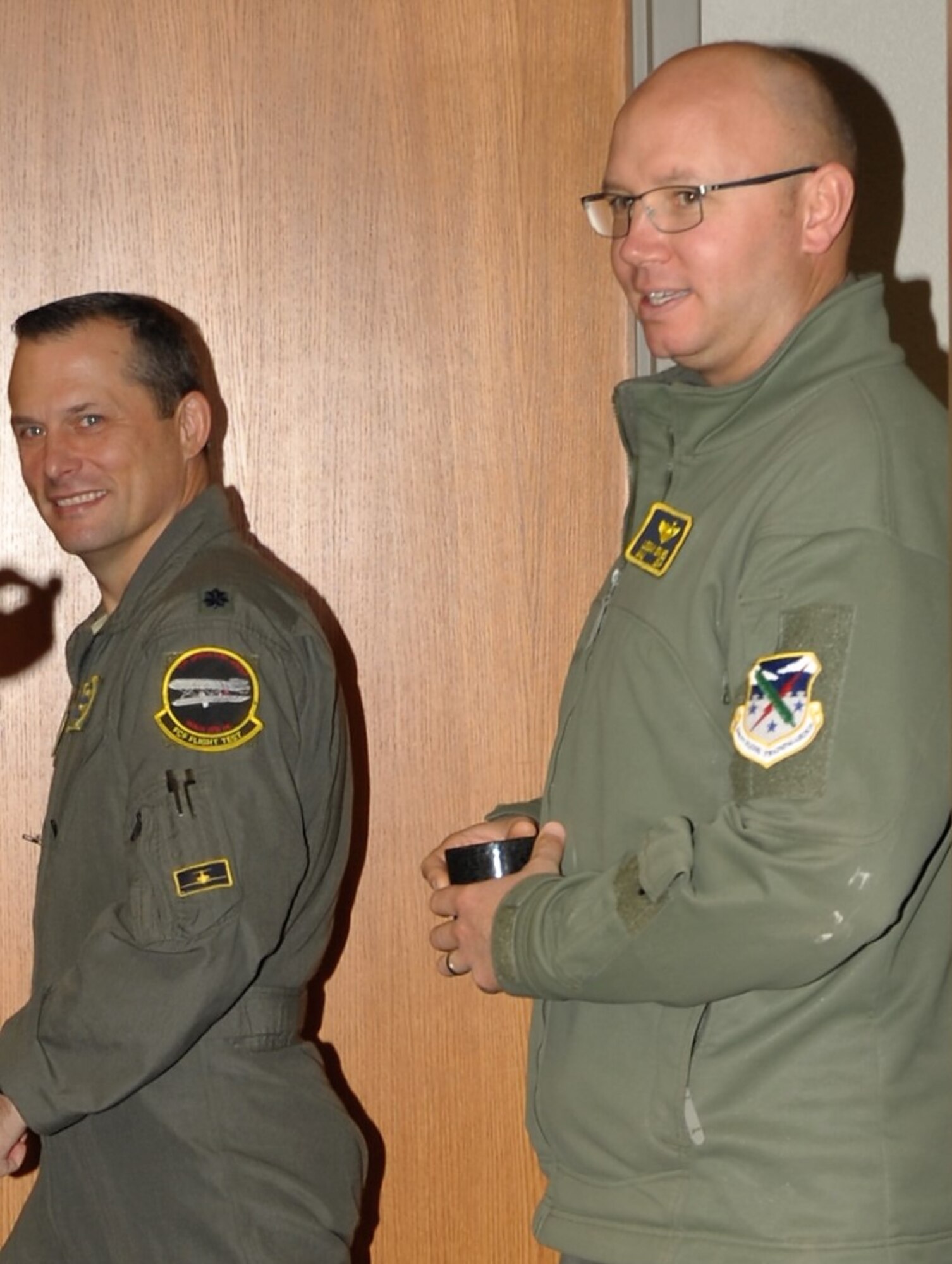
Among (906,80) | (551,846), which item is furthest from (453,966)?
(906,80)

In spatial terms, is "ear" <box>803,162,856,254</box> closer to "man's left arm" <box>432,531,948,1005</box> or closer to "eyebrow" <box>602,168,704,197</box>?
"eyebrow" <box>602,168,704,197</box>

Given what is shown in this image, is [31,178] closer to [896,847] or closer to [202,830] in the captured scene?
[202,830]

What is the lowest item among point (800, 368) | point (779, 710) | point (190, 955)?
point (190, 955)

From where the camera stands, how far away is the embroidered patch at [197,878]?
1.70m

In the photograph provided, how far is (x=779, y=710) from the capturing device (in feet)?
3.94

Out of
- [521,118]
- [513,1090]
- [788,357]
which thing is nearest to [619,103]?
[521,118]

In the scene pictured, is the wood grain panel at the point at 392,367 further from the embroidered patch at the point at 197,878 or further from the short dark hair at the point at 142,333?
the embroidered patch at the point at 197,878

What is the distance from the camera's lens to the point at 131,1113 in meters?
1.78

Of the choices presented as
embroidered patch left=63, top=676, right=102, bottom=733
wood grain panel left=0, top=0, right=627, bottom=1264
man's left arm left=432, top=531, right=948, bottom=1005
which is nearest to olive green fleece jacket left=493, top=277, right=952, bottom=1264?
man's left arm left=432, top=531, right=948, bottom=1005

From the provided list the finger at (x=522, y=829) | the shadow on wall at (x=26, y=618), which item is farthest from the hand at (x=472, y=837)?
the shadow on wall at (x=26, y=618)

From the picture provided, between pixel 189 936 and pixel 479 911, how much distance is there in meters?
0.44

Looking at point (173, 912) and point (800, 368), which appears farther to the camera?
point (173, 912)

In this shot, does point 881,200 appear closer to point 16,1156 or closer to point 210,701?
point 210,701

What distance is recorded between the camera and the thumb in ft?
4.53
